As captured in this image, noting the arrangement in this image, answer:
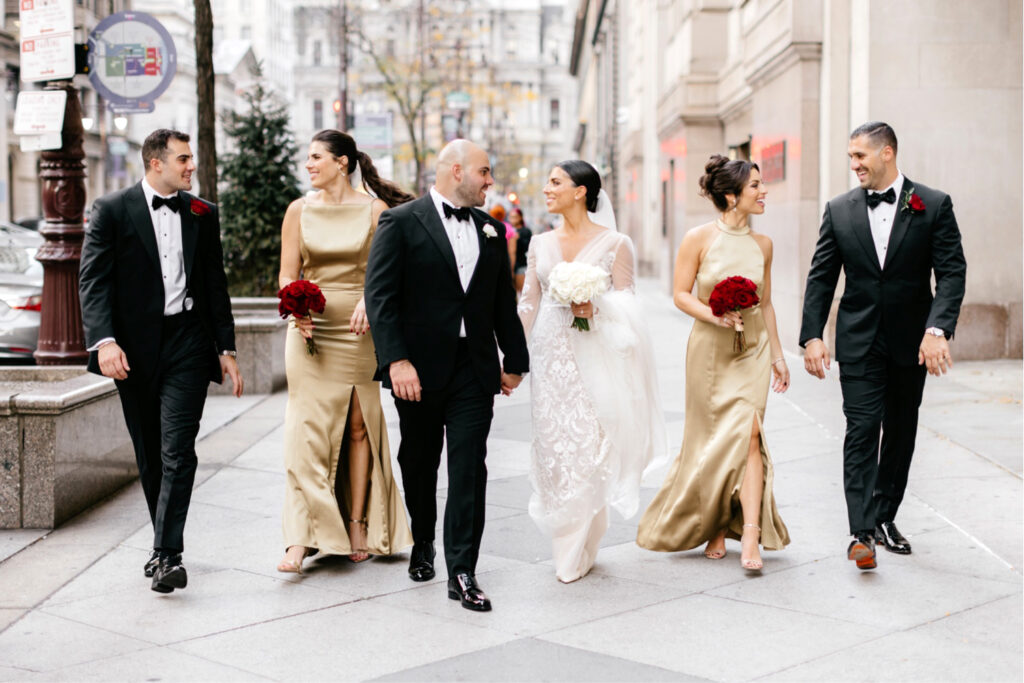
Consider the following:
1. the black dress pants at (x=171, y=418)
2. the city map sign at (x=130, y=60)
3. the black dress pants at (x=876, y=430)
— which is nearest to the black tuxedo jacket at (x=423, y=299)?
the black dress pants at (x=171, y=418)

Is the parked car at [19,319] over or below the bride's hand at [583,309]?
below

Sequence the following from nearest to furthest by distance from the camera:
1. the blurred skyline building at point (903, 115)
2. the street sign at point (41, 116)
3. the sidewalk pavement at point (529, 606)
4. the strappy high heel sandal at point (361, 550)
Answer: the sidewalk pavement at point (529, 606)
the strappy high heel sandal at point (361, 550)
the street sign at point (41, 116)
the blurred skyline building at point (903, 115)

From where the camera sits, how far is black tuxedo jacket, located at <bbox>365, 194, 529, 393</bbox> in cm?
567

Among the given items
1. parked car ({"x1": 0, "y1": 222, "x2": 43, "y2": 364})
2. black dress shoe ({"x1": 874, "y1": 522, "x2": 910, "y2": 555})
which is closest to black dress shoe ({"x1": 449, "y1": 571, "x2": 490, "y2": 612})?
black dress shoe ({"x1": 874, "y1": 522, "x2": 910, "y2": 555})

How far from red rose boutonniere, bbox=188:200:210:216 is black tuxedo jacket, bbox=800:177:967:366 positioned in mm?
2976

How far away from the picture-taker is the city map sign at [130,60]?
10.7 m

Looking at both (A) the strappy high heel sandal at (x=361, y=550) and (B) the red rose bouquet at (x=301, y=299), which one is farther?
(A) the strappy high heel sandal at (x=361, y=550)

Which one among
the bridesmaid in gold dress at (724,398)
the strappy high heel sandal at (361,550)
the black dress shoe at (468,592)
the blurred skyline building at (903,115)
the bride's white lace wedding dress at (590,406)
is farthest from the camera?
the blurred skyline building at (903,115)

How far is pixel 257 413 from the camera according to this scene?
12.1 meters

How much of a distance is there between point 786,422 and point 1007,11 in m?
6.56

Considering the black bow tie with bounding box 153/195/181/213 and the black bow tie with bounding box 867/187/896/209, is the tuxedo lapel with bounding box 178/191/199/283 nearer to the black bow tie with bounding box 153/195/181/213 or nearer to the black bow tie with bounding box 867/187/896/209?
the black bow tie with bounding box 153/195/181/213

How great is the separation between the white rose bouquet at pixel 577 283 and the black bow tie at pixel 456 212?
0.59m

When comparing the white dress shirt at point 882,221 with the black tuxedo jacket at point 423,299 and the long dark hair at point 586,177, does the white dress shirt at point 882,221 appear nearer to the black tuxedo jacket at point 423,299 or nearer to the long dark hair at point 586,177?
the long dark hair at point 586,177

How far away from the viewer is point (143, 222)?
19.9 feet
